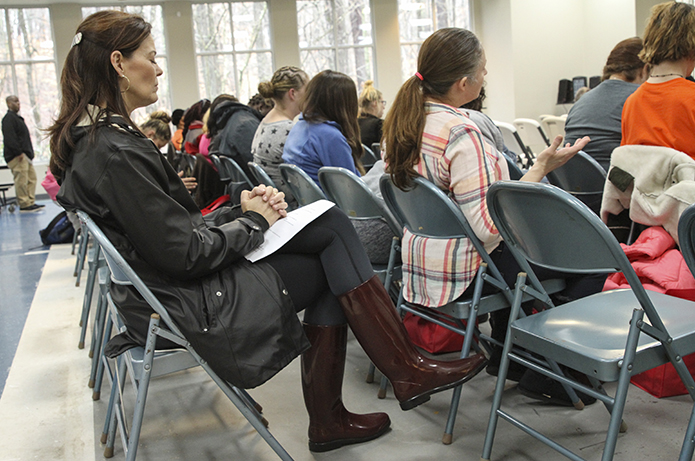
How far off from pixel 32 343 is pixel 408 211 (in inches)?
80.7

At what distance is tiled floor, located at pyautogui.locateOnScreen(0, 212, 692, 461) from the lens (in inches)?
64.9

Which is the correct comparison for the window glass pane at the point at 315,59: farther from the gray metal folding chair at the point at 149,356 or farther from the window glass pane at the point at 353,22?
the gray metal folding chair at the point at 149,356

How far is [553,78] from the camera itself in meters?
11.9

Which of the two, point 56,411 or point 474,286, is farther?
point 56,411

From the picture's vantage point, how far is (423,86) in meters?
1.87

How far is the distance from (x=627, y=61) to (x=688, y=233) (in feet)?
7.17

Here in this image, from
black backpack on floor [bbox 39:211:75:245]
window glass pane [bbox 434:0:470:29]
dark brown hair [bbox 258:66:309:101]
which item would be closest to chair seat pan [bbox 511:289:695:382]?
dark brown hair [bbox 258:66:309:101]

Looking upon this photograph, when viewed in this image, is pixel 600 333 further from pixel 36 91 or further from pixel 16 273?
pixel 36 91

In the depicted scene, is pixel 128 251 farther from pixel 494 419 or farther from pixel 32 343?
pixel 32 343

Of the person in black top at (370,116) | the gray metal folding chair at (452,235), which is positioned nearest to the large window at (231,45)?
the person in black top at (370,116)

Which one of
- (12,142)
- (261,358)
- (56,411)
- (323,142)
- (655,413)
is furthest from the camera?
(12,142)

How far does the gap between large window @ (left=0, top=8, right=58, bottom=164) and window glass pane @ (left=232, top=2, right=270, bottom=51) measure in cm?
352

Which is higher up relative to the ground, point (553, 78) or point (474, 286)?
point (553, 78)

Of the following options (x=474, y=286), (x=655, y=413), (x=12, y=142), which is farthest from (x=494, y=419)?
(x=12, y=142)
